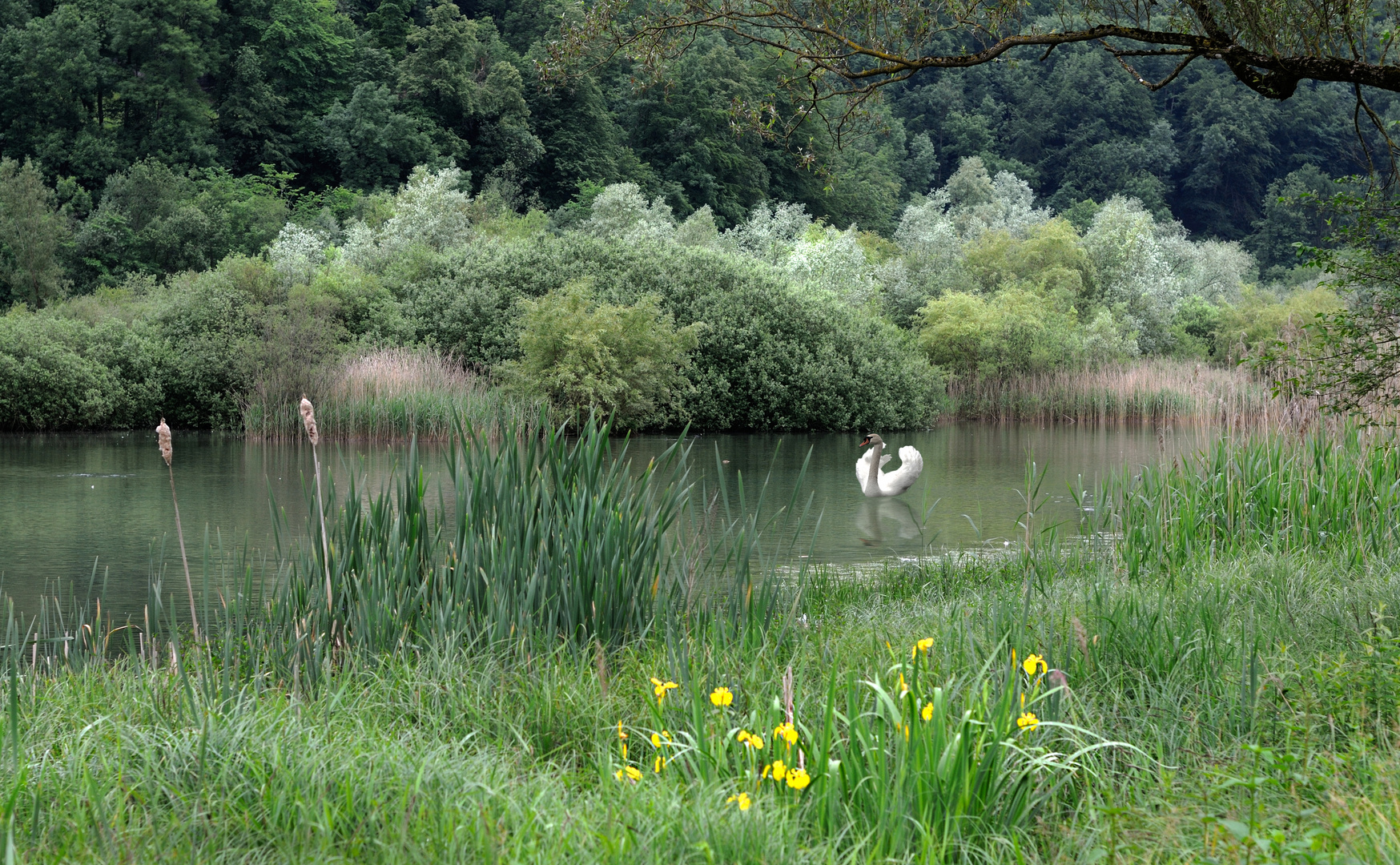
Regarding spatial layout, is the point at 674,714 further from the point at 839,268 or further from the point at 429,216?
the point at 429,216

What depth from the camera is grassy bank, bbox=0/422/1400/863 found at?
2.24 metres

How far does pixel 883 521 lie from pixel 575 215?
110 ft

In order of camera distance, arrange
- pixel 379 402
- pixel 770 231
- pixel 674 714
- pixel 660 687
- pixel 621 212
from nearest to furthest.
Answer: pixel 660 687 → pixel 674 714 → pixel 379 402 → pixel 621 212 → pixel 770 231

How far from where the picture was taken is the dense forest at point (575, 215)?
66.1ft

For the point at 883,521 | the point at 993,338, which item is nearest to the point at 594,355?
the point at 883,521

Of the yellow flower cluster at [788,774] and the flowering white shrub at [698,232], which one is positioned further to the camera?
the flowering white shrub at [698,232]

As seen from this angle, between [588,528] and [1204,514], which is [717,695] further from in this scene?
[1204,514]

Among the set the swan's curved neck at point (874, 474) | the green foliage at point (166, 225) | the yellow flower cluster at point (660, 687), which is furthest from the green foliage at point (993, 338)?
the yellow flower cluster at point (660, 687)

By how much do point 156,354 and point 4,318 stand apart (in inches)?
102

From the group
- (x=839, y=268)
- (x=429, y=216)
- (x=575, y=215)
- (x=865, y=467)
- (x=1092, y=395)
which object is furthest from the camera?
(x=575, y=215)

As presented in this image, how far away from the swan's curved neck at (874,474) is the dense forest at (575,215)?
3067 millimetres

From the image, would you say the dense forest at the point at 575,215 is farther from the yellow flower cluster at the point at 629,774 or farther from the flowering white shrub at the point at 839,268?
the yellow flower cluster at the point at 629,774

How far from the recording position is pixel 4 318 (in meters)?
19.9

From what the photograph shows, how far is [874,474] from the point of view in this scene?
11.8m
